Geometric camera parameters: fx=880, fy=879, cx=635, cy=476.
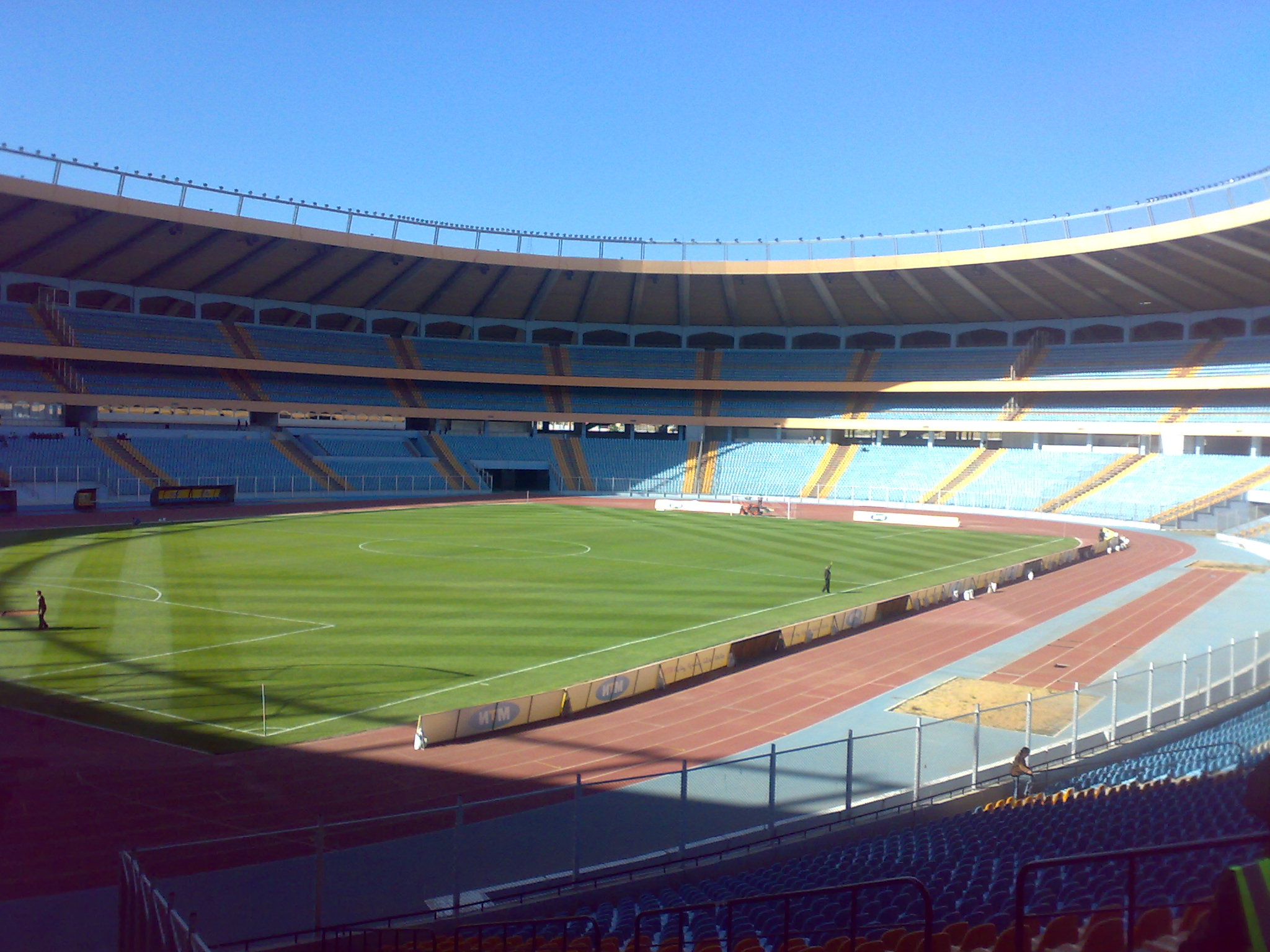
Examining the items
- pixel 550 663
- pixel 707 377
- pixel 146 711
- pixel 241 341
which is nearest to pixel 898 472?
pixel 707 377

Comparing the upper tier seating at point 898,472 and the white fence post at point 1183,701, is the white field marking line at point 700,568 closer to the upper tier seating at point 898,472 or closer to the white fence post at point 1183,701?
the white fence post at point 1183,701

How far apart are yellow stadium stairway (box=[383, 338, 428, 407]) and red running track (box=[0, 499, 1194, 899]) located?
170 ft

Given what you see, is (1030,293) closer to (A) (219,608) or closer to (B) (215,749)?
(A) (219,608)

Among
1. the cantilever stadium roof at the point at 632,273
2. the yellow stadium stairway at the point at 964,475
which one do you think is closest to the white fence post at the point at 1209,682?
the cantilever stadium roof at the point at 632,273

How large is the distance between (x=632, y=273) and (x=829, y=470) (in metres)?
20.2

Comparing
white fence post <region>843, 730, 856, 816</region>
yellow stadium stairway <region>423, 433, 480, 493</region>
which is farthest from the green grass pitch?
yellow stadium stairway <region>423, 433, 480, 493</region>

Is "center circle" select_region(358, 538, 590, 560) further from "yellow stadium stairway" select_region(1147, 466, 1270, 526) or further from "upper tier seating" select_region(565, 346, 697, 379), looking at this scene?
"yellow stadium stairway" select_region(1147, 466, 1270, 526)

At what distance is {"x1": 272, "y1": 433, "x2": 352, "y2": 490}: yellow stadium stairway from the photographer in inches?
2286

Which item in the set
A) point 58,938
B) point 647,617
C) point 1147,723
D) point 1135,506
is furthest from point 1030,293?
point 58,938

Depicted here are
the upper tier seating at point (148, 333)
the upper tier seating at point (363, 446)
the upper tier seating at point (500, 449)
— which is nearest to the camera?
the upper tier seating at point (148, 333)

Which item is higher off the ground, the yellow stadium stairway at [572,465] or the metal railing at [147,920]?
the yellow stadium stairway at [572,465]

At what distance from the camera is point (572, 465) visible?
68938 millimetres

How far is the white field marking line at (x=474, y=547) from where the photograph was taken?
34.5 m

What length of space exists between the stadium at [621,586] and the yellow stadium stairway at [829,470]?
12.9 inches
